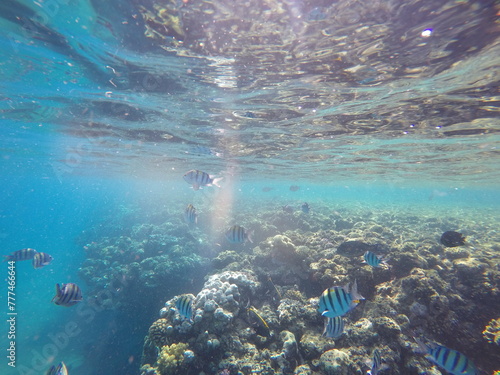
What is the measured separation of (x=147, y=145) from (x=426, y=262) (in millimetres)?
21184

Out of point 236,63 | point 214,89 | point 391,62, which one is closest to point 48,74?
point 214,89

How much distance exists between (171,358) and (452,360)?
5.60m

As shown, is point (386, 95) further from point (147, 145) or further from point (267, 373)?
point (147, 145)

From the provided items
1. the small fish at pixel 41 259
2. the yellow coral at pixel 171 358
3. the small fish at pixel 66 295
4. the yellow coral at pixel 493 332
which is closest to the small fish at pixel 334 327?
the yellow coral at pixel 171 358

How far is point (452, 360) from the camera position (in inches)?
152

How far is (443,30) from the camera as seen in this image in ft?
20.3

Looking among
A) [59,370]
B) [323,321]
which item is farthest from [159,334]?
[323,321]

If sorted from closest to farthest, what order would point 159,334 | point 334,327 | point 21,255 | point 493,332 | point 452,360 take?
1. point 452,360
2. point 334,327
3. point 493,332
4. point 159,334
5. point 21,255

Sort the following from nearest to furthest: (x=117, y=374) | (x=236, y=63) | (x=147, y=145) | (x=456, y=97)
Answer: (x=236, y=63) → (x=456, y=97) → (x=117, y=374) → (x=147, y=145)

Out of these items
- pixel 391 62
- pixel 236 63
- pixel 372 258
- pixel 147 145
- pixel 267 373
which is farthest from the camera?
pixel 147 145

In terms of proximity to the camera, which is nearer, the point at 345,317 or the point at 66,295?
the point at 66,295

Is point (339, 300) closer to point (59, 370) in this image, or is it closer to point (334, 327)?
point (334, 327)

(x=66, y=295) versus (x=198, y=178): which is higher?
(x=198, y=178)

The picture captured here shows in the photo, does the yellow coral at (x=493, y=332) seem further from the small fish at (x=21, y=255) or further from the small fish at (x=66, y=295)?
the small fish at (x=21, y=255)
